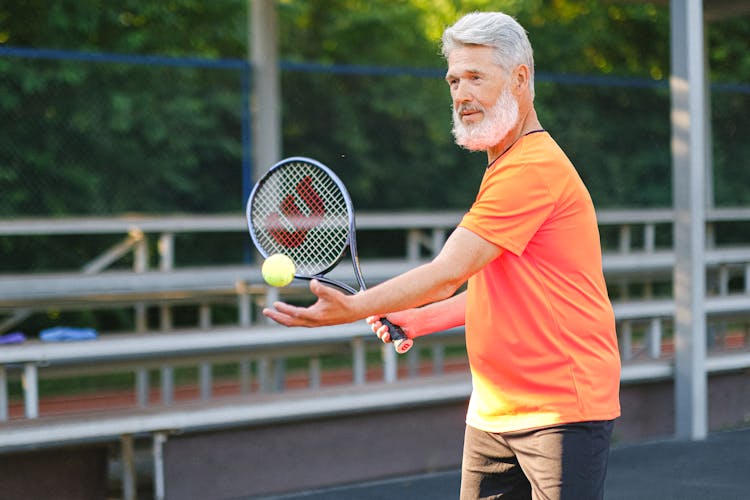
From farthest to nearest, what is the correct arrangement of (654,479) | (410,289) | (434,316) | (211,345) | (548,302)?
(654,479)
(211,345)
(434,316)
(548,302)
(410,289)

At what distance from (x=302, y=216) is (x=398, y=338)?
0.76 metres

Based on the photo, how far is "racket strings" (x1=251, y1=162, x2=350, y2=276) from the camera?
10.4 feet

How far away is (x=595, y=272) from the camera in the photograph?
8.41ft

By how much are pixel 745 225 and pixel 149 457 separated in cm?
1006

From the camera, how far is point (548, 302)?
2.50m

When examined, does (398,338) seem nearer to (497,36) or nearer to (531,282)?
(531,282)

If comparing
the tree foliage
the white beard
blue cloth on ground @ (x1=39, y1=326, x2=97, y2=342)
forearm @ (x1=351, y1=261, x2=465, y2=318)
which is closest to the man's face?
the white beard

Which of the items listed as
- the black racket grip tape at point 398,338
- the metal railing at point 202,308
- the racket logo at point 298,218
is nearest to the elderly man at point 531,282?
the black racket grip tape at point 398,338

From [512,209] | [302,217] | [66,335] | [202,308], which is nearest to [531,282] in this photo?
[512,209]

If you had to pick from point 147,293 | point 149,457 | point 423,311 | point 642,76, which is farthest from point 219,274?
point 642,76

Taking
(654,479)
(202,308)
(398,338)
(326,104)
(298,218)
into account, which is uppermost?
(326,104)

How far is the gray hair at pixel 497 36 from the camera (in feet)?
8.27

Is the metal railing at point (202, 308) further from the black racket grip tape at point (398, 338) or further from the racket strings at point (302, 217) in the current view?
the black racket grip tape at point (398, 338)

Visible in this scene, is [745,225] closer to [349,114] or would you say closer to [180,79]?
[349,114]
